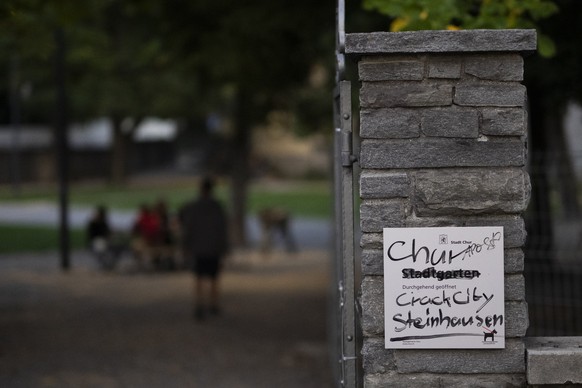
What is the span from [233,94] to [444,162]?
22.3m

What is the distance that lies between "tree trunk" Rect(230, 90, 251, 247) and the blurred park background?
0.12 ft

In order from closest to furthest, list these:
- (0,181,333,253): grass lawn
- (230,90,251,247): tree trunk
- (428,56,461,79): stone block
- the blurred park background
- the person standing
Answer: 1. (428,56,461,79): stone block
2. the blurred park background
3. the person standing
4. (230,90,251,247): tree trunk
5. (0,181,333,253): grass lawn

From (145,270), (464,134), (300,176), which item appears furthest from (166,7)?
(300,176)

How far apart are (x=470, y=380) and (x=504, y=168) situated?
95 cm

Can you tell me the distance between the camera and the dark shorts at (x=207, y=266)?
16.1 metres

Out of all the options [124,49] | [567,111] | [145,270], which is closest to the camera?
[567,111]

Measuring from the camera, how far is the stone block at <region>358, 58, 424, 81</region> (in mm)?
5566

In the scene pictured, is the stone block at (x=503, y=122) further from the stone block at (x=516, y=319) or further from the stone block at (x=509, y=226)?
the stone block at (x=516, y=319)

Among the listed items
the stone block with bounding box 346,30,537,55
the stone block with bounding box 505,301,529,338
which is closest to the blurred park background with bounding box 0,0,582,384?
the stone block with bounding box 346,30,537,55

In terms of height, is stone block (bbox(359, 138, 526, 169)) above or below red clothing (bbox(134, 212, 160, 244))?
above

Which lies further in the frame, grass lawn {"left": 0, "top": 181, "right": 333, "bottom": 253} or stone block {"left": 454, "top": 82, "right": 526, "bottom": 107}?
grass lawn {"left": 0, "top": 181, "right": 333, "bottom": 253}

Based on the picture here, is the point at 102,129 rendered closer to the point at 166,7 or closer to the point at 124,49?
the point at 124,49

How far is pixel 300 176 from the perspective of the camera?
71188 millimetres

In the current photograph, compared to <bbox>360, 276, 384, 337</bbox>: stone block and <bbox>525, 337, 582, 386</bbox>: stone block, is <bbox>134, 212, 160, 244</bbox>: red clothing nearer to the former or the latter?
<bbox>360, 276, 384, 337</bbox>: stone block
